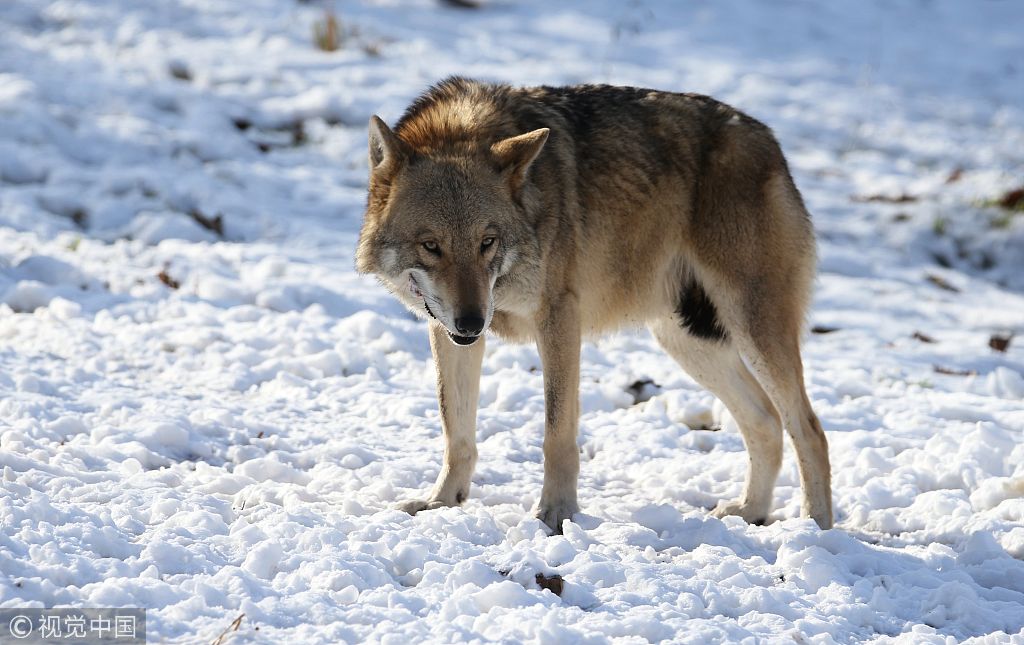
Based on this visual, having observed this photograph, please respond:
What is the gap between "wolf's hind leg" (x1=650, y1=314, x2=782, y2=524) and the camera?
16.8 feet

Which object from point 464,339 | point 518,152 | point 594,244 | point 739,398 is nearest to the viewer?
point 464,339

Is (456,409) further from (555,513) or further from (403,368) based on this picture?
(403,368)

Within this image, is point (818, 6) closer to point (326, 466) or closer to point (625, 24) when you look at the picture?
point (625, 24)

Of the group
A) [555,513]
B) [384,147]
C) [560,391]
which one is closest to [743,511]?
[555,513]

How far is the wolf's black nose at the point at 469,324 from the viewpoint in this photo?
13.9 feet

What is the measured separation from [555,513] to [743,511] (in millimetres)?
967

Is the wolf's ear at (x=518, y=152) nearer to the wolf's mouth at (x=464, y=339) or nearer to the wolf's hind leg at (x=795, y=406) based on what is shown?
the wolf's mouth at (x=464, y=339)

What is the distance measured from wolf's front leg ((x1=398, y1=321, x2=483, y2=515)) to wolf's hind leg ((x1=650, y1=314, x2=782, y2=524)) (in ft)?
3.31

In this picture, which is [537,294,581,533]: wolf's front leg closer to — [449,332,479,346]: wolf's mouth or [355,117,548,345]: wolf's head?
[355,117,548,345]: wolf's head

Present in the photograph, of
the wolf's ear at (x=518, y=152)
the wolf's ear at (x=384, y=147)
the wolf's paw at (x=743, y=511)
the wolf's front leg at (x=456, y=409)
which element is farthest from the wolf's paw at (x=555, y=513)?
the wolf's ear at (x=384, y=147)

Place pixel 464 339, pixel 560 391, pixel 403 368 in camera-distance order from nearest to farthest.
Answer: pixel 464 339 → pixel 560 391 → pixel 403 368

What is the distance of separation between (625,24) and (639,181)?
896cm

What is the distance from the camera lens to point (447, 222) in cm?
443

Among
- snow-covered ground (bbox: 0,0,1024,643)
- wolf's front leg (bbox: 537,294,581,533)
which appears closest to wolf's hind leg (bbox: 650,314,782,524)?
snow-covered ground (bbox: 0,0,1024,643)
